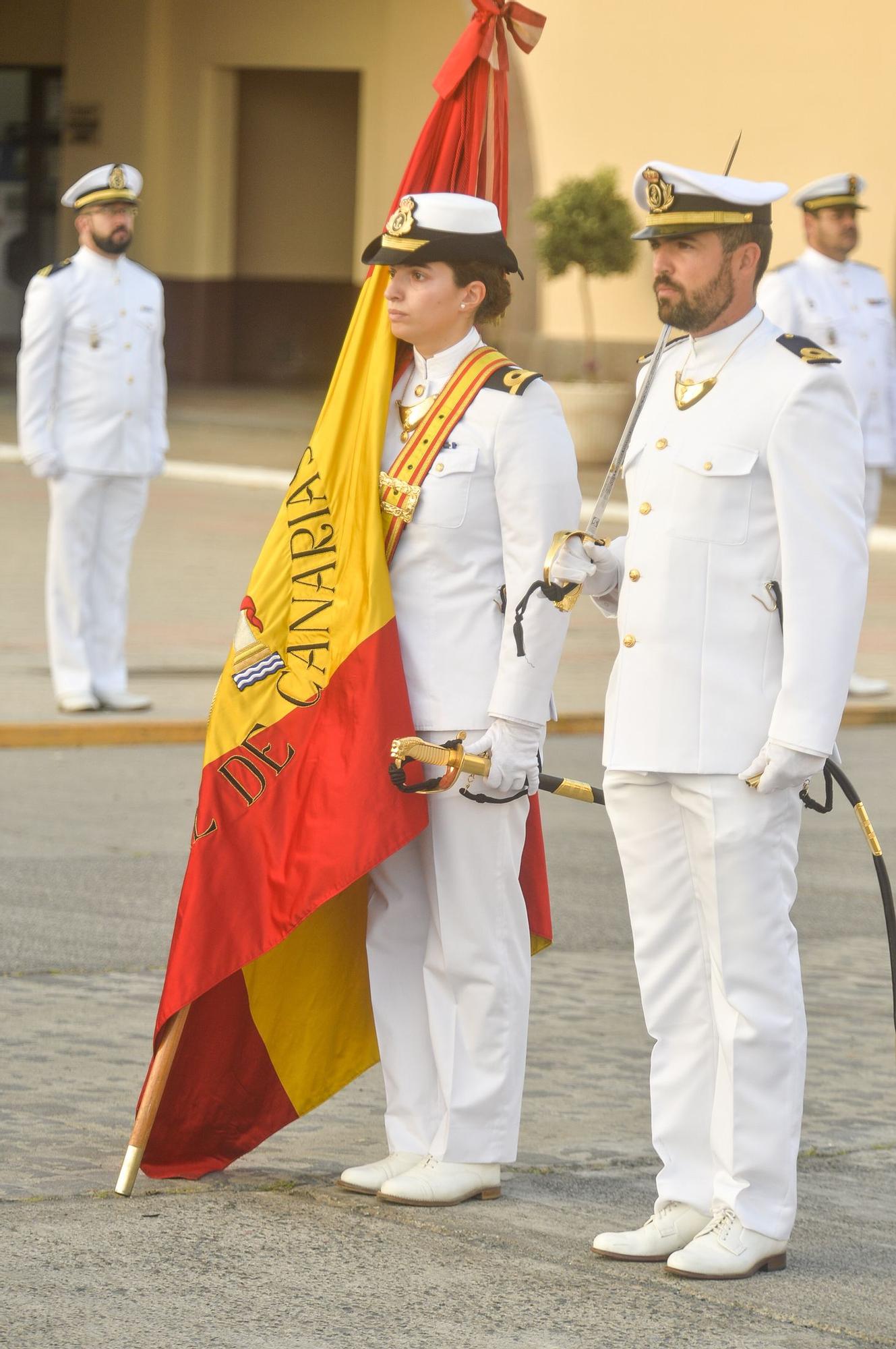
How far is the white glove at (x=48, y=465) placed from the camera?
390 inches

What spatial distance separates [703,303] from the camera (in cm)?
407

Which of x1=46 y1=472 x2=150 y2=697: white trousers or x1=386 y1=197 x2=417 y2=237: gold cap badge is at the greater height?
x1=386 y1=197 x2=417 y2=237: gold cap badge

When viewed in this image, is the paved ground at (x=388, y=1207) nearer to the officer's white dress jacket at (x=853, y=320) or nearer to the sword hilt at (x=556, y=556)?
the sword hilt at (x=556, y=556)

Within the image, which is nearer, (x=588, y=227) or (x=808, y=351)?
(x=808, y=351)

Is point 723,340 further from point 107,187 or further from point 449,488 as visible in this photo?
point 107,187

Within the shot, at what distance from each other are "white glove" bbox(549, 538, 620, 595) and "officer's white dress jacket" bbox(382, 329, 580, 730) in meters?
0.11

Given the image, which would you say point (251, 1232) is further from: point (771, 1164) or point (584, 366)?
point (584, 366)

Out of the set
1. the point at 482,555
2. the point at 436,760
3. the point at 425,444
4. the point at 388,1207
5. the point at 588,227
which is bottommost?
the point at 388,1207

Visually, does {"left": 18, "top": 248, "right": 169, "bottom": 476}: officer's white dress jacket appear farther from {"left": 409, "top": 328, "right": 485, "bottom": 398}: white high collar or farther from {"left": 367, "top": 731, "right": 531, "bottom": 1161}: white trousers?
{"left": 367, "top": 731, "right": 531, "bottom": 1161}: white trousers

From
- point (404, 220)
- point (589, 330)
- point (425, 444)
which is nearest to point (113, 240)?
point (404, 220)

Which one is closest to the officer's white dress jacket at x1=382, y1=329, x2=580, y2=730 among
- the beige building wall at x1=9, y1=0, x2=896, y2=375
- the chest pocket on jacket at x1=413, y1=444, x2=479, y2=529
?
the chest pocket on jacket at x1=413, y1=444, x2=479, y2=529

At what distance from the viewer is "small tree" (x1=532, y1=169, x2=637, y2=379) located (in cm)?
2220

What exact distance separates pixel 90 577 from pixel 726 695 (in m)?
6.49

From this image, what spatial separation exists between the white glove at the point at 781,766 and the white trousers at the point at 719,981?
81mm
